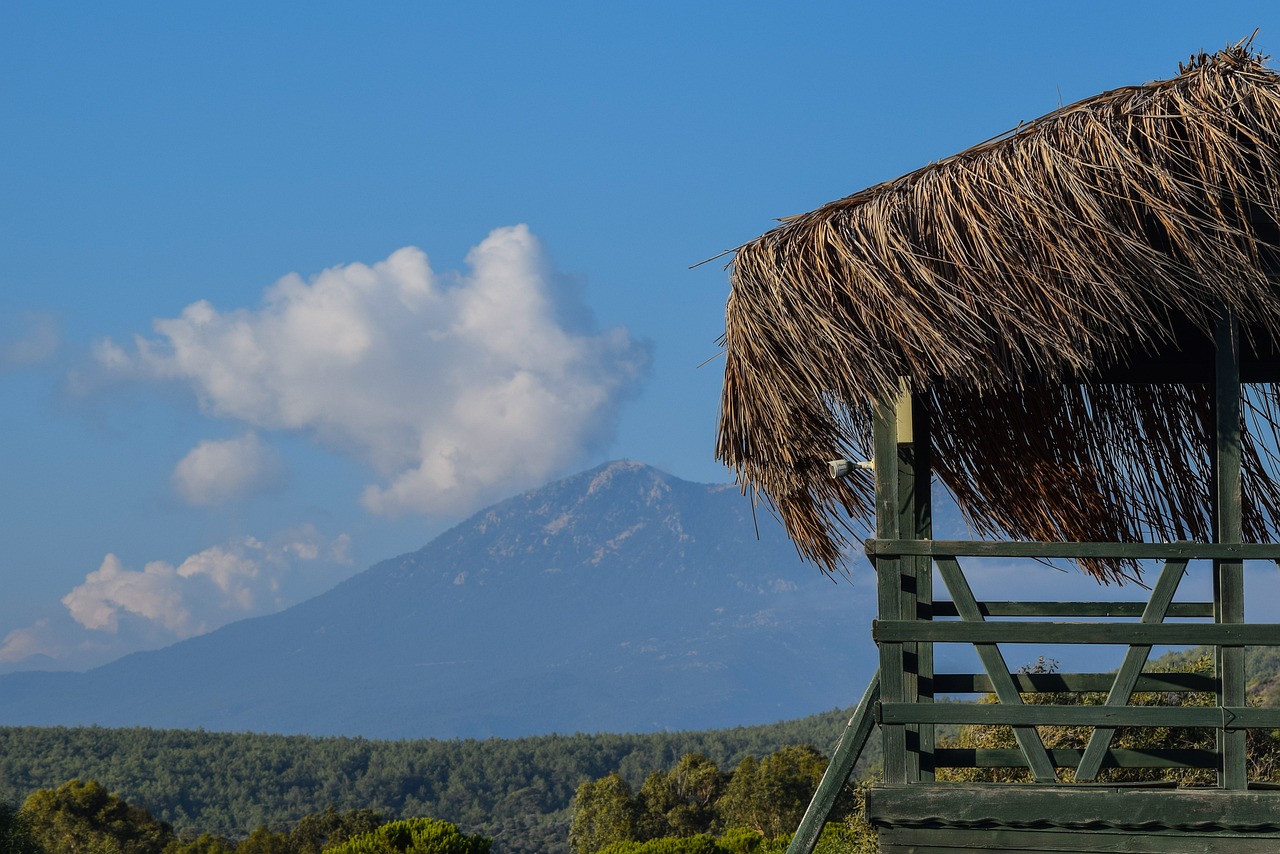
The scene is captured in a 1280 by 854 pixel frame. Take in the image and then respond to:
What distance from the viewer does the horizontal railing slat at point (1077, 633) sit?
487cm

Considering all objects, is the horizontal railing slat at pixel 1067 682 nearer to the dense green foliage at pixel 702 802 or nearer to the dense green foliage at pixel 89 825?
the dense green foliage at pixel 702 802

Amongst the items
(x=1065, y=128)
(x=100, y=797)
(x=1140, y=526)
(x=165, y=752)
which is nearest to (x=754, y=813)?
(x=100, y=797)

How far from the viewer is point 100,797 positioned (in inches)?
1465

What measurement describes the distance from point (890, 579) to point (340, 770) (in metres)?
67.6

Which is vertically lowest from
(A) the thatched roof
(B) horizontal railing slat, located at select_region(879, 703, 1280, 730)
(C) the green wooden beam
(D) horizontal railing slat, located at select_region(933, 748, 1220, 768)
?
(D) horizontal railing slat, located at select_region(933, 748, 1220, 768)

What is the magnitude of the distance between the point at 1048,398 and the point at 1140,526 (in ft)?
2.91

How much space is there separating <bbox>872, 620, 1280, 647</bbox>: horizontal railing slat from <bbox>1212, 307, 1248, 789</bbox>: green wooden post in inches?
3.8

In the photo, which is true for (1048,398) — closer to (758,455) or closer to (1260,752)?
(758,455)

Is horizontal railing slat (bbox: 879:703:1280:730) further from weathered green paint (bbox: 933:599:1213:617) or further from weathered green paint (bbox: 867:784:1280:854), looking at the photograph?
weathered green paint (bbox: 933:599:1213:617)

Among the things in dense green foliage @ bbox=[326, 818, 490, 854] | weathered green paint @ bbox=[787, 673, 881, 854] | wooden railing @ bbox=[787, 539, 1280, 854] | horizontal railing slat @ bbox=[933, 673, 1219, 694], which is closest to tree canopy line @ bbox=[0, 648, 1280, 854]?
dense green foliage @ bbox=[326, 818, 490, 854]

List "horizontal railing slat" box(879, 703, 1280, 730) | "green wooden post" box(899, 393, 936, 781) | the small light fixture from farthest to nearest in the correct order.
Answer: the small light fixture < "green wooden post" box(899, 393, 936, 781) < "horizontal railing slat" box(879, 703, 1280, 730)

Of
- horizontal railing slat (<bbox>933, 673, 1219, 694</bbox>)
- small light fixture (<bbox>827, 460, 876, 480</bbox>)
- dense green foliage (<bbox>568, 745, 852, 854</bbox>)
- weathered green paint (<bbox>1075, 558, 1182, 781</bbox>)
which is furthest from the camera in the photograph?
dense green foliage (<bbox>568, 745, 852, 854</bbox>)

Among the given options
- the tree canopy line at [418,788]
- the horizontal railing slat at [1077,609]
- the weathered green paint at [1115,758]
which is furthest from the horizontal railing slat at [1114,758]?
the tree canopy line at [418,788]

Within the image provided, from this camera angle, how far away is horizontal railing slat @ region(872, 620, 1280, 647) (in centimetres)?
487
